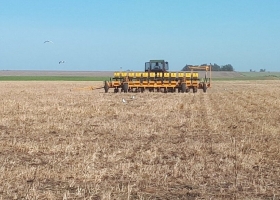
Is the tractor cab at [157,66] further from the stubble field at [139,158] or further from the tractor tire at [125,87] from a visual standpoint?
the stubble field at [139,158]

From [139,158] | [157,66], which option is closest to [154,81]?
[157,66]

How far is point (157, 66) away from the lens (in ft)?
116

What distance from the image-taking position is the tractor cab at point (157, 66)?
35188 mm

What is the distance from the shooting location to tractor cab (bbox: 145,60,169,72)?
3519 centimetres

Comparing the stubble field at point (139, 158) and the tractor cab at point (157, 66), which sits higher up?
the tractor cab at point (157, 66)

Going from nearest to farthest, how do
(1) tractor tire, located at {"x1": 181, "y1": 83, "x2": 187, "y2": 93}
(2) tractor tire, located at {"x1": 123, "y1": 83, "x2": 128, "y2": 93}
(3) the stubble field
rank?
(3) the stubble field, (2) tractor tire, located at {"x1": 123, "y1": 83, "x2": 128, "y2": 93}, (1) tractor tire, located at {"x1": 181, "y1": 83, "x2": 187, "y2": 93}

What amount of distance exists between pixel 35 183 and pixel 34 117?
886 cm

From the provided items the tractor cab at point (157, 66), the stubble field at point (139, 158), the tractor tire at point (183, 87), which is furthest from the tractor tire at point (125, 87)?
the stubble field at point (139, 158)

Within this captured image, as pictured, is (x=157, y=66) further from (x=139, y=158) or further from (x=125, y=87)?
(x=139, y=158)

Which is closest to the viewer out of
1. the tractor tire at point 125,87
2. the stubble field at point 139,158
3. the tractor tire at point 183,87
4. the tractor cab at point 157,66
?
the stubble field at point 139,158

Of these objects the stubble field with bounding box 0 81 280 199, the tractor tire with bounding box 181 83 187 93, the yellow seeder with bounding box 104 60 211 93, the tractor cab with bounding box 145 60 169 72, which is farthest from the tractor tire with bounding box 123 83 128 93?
the stubble field with bounding box 0 81 280 199

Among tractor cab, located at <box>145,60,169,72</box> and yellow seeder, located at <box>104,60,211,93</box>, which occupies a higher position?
tractor cab, located at <box>145,60,169,72</box>

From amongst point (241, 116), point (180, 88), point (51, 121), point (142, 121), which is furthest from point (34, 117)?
point (180, 88)

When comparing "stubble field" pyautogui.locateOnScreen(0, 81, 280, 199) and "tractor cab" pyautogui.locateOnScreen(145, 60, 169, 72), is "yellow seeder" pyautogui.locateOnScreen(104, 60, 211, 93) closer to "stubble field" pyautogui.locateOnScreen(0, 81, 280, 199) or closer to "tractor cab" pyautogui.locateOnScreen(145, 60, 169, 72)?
"tractor cab" pyautogui.locateOnScreen(145, 60, 169, 72)
